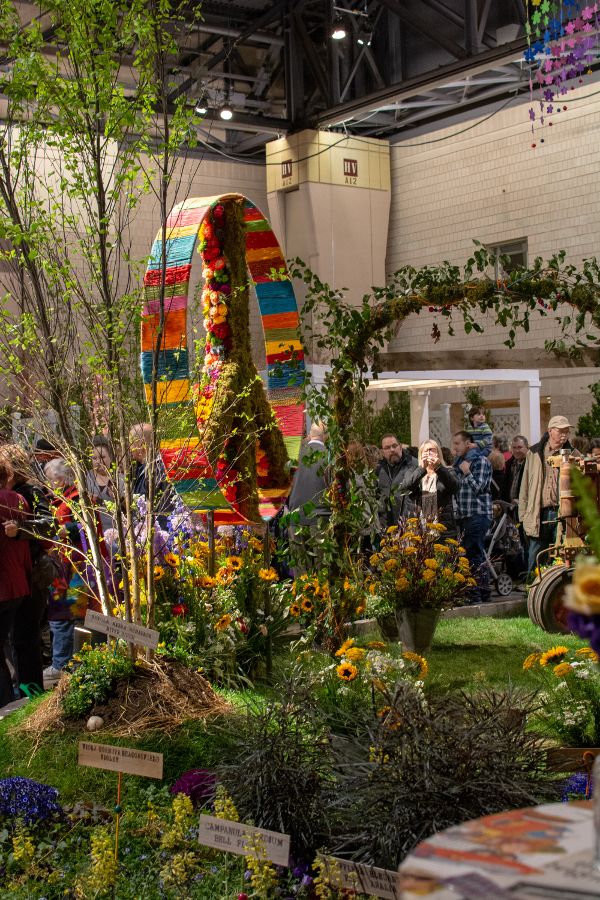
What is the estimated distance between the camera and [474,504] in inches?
343

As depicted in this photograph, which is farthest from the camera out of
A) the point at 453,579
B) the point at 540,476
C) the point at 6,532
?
the point at 540,476

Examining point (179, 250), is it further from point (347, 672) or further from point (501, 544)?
point (501, 544)

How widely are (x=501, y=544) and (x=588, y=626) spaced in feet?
27.0

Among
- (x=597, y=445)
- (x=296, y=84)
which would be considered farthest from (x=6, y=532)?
(x=296, y=84)

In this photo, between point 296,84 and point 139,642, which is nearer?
point 139,642

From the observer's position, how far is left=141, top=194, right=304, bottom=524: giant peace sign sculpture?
17.3ft

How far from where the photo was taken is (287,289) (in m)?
6.52

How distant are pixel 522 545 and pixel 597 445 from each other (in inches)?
48.9

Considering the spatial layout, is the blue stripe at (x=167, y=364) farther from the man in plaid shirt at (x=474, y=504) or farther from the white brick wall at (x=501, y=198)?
the white brick wall at (x=501, y=198)

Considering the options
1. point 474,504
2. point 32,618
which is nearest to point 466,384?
point 474,504

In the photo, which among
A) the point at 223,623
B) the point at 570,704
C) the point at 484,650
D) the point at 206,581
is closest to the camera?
the point at 570,704

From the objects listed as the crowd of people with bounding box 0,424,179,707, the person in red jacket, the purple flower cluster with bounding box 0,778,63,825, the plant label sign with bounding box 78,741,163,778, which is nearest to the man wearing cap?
the crowd of people with bounding box 0,424,179,707

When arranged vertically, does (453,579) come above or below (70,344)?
below

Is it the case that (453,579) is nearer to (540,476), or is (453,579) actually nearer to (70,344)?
(540,476)
